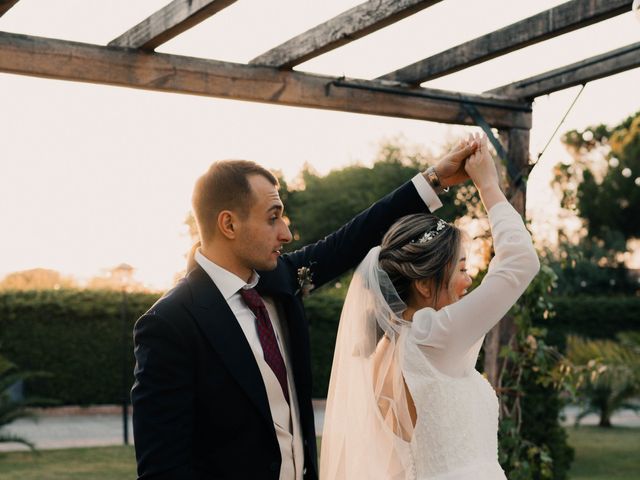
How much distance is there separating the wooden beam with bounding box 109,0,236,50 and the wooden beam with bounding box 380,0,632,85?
1.33 m

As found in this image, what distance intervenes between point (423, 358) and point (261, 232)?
1.78 feet

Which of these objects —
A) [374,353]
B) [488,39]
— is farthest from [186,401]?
[488,39]

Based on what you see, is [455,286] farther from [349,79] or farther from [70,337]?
[70,337]

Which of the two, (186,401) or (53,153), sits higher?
(53,153)

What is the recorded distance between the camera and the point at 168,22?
11.8 ft

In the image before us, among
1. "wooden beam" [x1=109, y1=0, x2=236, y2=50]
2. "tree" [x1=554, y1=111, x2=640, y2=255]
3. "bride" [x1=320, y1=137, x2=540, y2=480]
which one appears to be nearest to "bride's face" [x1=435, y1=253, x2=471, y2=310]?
"bride" [x1=320, y1=137, x2=540, y2=480]

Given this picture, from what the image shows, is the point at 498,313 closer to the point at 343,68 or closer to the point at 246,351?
the point at 246,351

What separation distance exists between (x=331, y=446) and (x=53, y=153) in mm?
14715

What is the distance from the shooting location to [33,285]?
50.4ft

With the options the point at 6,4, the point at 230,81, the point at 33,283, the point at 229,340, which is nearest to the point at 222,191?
the point at 229,340

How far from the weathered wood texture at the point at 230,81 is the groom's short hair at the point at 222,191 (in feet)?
5.44

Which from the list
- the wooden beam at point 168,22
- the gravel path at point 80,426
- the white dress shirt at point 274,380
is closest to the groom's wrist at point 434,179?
the white dress shirt at point 274,380

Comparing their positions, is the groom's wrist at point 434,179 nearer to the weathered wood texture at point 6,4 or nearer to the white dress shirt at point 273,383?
the white dress shirt at point 273,383

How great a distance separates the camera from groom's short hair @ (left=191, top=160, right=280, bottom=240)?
7.41 ft
